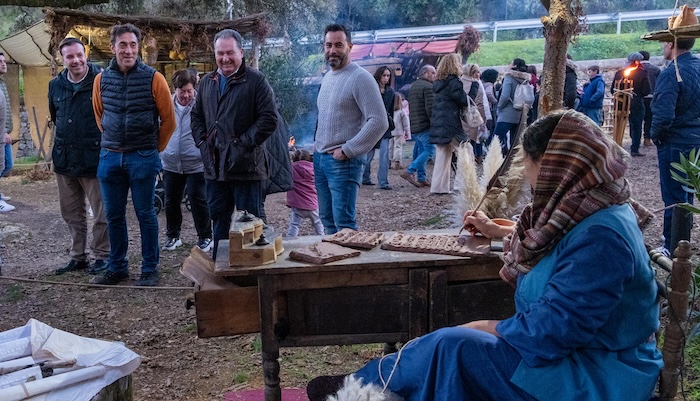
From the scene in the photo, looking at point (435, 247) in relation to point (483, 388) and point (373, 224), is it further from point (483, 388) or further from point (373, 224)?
point (373, 224)

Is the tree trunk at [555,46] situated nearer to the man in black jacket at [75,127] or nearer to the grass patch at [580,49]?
the man in black jacket at [75,127]

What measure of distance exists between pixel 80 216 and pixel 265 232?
354cm

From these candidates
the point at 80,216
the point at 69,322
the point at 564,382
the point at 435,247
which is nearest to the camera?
the point at 564,382

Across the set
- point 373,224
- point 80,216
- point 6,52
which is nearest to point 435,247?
point 80,216

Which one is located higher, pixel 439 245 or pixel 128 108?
pixel 128 108

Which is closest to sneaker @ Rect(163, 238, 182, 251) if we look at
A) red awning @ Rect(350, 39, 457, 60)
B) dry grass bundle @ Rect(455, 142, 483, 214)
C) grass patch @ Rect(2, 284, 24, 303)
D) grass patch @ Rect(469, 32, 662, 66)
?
grass patch @ Rect(2, 284, 24, 303)

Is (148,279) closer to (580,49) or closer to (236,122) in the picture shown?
(236,122)

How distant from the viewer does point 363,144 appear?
4480mm

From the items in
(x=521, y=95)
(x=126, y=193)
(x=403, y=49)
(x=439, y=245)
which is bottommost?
(x=126, y=193)

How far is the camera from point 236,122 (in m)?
4.78

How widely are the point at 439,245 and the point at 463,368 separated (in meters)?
0.87

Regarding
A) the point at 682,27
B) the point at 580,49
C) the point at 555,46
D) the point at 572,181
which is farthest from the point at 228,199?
the point at 580,49

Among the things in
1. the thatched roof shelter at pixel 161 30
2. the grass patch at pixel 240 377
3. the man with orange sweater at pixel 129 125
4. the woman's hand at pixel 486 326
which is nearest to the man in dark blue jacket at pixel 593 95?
the thatched roof shelter at pixel 161 30

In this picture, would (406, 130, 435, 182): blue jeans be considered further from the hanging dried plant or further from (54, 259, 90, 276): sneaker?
the hanging dried plant
